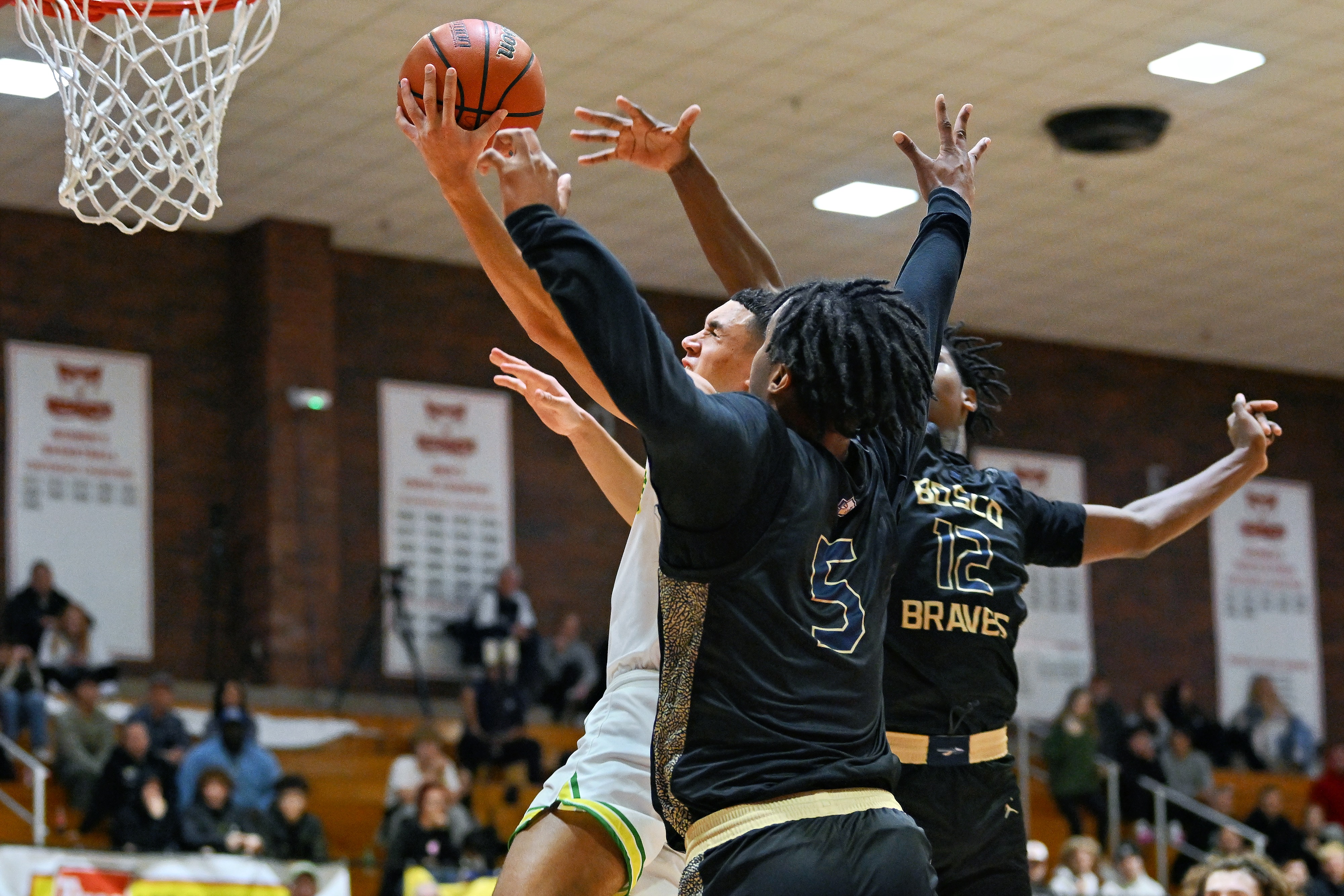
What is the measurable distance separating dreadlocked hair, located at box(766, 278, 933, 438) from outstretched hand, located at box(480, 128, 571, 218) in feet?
1.51

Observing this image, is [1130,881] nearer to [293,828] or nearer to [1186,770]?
[1186,770]

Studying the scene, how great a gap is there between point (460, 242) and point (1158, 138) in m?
6.66

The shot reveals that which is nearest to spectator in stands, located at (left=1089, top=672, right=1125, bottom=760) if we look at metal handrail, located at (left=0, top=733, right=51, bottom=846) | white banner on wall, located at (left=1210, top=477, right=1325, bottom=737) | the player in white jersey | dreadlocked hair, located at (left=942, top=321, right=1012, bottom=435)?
white banner on wall, located at (left=1210, top=477, right=1325, bottom=737)

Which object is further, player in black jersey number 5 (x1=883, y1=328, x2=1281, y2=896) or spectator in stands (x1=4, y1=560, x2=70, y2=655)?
spectator in stands (x1=4, y1=560, x2=70, y2=655)

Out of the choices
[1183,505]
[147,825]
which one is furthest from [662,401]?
[147,825]

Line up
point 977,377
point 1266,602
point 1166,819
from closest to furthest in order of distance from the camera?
point 977,377
point 1166,819
point 1266,602

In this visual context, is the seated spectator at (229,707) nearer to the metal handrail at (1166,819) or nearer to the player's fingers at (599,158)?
the metal handrail at (1166,819)

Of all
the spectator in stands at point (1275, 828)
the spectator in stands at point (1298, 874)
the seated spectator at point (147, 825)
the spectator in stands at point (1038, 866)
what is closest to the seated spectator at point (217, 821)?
the seated spectator at point (147, 825)

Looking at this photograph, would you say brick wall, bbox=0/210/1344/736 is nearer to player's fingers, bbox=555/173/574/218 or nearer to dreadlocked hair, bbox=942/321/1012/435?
dreadlocked hair, bbox=942/321/1012/435

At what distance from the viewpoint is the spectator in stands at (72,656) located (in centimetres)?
1502

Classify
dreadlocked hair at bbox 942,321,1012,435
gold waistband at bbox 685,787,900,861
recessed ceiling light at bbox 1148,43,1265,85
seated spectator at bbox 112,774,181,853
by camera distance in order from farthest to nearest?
recessed ceiling light at bbox 1148,43,1265,85, seated spectator at bbox 112,774,181,853, dreadlocked hair at bbox 942,321,1012,435, gold waistband at bbox 685,787,900,861

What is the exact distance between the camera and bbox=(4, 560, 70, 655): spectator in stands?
49.5 ft

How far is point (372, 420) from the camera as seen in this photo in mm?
18062

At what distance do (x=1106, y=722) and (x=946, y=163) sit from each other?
15.5 m
